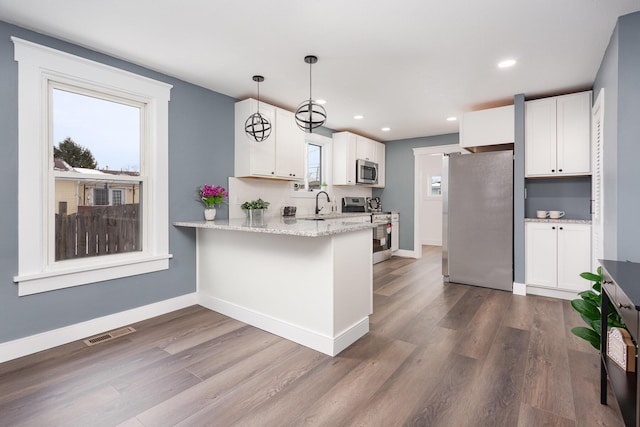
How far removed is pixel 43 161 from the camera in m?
2.47

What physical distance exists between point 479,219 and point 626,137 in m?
2.02

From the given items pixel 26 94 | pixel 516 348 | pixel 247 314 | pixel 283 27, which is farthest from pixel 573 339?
pixel 26 94

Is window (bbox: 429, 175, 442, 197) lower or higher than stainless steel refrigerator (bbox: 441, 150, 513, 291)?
higher

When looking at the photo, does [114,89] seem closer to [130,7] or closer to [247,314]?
[130,7]

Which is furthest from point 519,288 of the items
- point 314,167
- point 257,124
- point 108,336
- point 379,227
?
point 108,336

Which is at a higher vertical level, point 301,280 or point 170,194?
→ point 170,194

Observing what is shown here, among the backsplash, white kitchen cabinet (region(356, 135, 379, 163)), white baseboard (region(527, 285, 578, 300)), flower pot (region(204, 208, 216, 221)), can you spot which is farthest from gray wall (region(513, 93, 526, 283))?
flower pot (region(204, 208, 216, 221))

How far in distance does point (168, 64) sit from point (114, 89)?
53cm

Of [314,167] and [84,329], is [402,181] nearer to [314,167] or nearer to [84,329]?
[314,167]

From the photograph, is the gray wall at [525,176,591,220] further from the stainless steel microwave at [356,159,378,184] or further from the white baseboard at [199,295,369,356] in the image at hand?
the white baseboard at [199,295,369,356]

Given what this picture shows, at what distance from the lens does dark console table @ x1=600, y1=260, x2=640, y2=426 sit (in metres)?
1.20

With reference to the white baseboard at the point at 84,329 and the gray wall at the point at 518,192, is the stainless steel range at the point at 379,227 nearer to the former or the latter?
the gray wall at the point at 518,192

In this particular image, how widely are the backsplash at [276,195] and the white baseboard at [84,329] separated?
1200mm

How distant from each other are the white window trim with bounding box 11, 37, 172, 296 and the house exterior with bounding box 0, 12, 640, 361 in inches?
1.7
